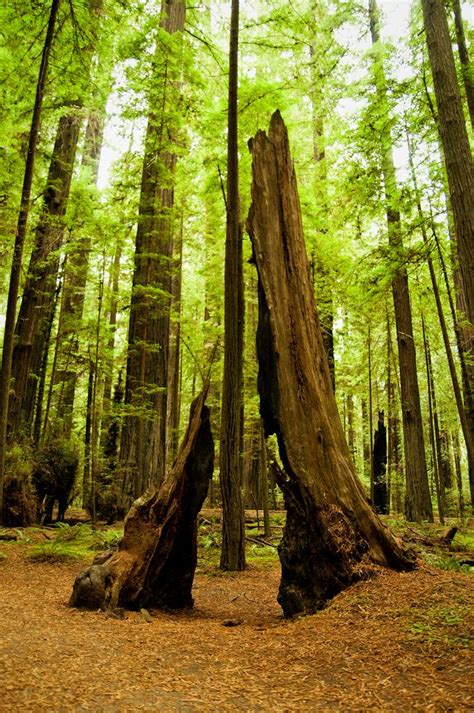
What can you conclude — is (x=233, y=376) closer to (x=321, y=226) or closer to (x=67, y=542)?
(x=67, y=542)

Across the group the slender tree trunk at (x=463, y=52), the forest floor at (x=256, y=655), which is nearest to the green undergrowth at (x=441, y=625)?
the forest floor at (x=256, y=655)

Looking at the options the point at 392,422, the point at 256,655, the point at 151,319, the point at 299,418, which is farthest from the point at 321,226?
the point at 392,422

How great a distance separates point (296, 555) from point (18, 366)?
8613mm

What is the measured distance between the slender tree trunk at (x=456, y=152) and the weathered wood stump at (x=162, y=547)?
5.33m

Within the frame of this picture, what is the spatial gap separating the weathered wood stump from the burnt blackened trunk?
1253cm

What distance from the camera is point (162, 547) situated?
5527mm

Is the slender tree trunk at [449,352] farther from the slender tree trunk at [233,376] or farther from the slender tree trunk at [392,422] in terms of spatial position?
the slender tree trunk at [392,422]

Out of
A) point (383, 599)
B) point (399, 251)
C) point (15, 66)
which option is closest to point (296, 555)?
point (383, 599)

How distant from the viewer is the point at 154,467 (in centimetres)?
1133

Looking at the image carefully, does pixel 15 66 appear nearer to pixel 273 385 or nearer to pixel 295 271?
pixel 295 271

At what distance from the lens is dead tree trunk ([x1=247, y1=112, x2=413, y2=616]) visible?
16.2ft

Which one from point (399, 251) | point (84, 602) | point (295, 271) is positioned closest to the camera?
point (84, 602)

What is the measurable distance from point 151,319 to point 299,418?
6836 millimetres

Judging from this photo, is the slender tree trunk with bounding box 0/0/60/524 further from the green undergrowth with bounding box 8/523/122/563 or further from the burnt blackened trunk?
the burnt blackened trunk
